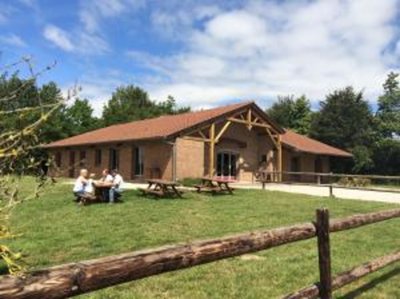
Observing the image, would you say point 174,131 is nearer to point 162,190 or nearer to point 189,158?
point 189,158

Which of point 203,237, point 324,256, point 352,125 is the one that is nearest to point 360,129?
point 352,125

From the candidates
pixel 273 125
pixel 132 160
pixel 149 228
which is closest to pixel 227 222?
pixel 149 228

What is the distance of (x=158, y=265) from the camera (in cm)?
378

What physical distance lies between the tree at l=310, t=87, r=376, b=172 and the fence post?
45.5 metres

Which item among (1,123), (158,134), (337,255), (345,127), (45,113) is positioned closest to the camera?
(1,123)

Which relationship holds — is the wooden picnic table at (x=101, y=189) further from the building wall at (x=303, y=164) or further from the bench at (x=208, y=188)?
the building wall at (x=303, y=164)

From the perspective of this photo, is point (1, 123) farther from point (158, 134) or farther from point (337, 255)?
point (158, 134)

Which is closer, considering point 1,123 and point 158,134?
point 1,123

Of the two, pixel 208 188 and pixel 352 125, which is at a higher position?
pixel 352 125

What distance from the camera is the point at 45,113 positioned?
3.33 m

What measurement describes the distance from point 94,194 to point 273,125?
1960 cm

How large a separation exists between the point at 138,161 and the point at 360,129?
27.2 metres

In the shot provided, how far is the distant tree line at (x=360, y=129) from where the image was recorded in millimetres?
50375

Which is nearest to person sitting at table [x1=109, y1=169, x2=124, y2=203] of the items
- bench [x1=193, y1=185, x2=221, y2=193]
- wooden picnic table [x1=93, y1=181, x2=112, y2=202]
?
wooden picnic table [x1=93, y1=181, x2=112, y2=202]
